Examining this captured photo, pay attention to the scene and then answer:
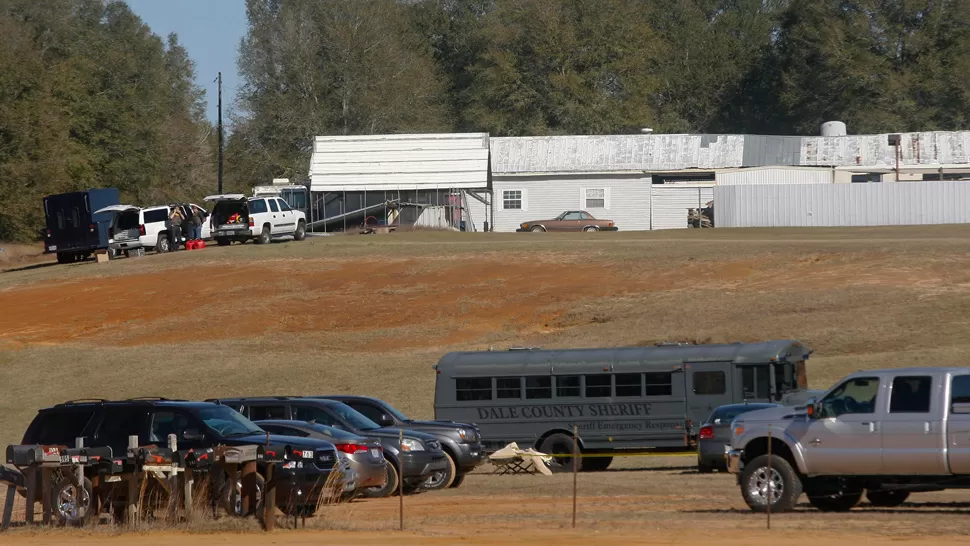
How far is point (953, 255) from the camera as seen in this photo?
131 ft

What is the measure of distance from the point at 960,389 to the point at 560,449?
1067 cm

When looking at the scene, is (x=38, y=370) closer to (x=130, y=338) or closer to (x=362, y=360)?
(x=130, y=338)

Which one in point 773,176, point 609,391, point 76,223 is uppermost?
point 773,176

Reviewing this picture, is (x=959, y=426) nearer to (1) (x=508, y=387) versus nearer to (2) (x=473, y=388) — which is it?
(1) (x=508, y=387)

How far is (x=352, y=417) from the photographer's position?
20.3 m

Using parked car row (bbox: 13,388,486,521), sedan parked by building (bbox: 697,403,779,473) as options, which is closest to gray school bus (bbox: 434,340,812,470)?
sedan parked by building (bbox: 697,403,779,473)

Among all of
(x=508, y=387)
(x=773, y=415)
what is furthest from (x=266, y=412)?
(x=773, y=415)

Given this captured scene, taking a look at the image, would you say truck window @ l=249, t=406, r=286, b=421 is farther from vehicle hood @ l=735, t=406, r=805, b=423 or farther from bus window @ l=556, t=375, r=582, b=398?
vehicle hood @ l=735, t=406, r=805, b=423

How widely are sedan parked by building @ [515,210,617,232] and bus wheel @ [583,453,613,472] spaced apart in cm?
3918

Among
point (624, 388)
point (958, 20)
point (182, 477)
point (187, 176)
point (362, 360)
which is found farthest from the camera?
point (187, 176)

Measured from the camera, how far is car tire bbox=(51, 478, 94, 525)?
609 inches

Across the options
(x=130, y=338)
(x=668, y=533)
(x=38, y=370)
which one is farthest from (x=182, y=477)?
(x=130, y=338)

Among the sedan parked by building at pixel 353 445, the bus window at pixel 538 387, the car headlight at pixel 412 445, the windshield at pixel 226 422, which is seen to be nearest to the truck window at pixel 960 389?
the sedan parked by building at pixel 353 445

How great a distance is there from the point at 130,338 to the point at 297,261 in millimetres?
9561
